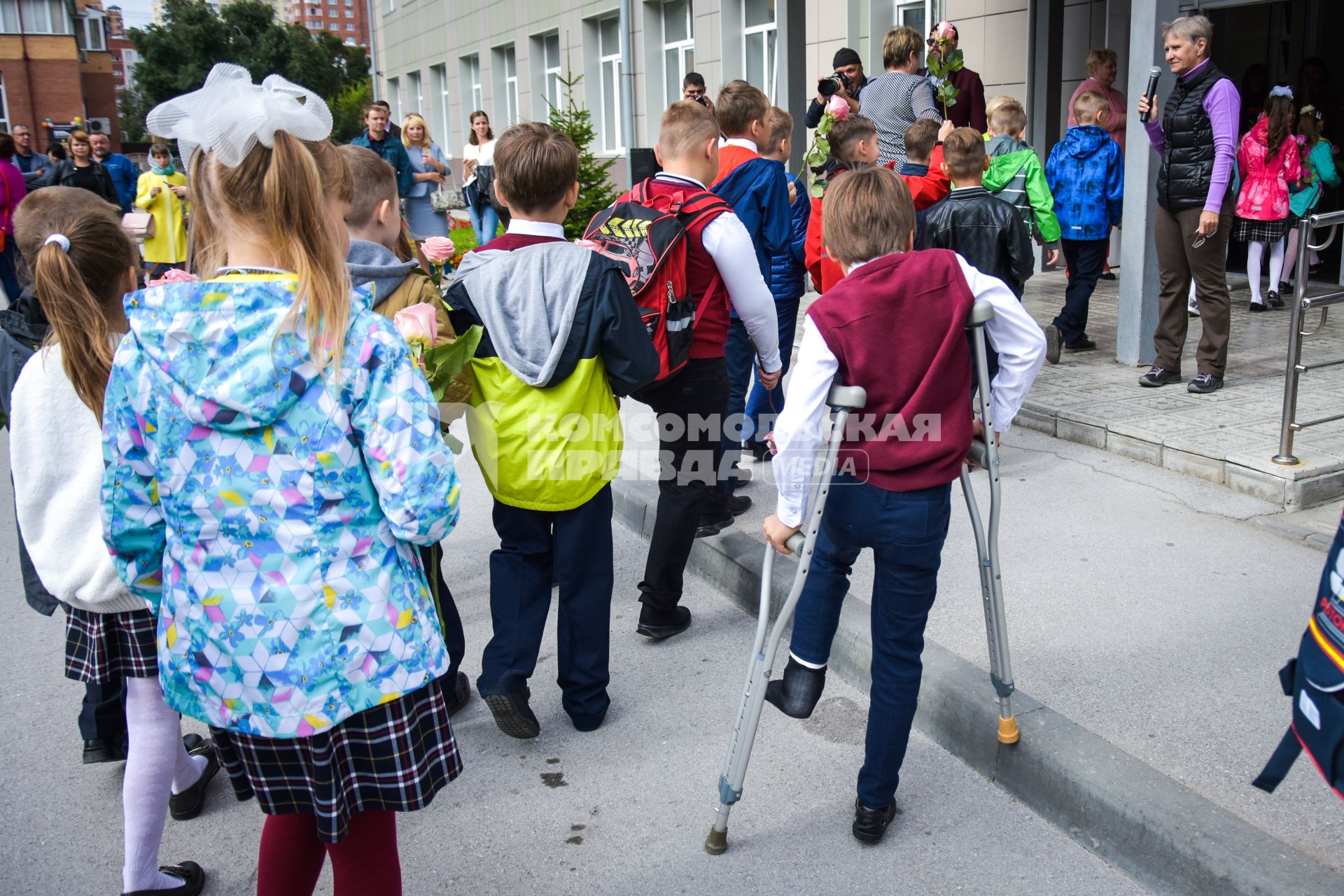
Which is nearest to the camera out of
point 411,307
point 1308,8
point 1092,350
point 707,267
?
point 411,307

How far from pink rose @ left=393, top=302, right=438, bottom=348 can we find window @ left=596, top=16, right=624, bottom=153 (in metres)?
18.7

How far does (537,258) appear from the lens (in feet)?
10.9

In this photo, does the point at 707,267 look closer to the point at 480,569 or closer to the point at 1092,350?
the point at 480,569

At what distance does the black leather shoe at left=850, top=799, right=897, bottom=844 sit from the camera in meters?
2.93

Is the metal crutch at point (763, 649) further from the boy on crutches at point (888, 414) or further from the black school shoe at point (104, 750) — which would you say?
the black school shoe at point (104, 750)

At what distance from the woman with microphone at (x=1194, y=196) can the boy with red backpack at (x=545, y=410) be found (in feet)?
13.9

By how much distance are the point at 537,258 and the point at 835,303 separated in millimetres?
1064


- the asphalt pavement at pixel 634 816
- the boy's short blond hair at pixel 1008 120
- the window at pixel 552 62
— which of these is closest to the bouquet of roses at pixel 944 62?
the boy's short blond hair at pixel 1008 120

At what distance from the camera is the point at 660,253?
3.79 metres

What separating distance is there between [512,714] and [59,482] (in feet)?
4.89

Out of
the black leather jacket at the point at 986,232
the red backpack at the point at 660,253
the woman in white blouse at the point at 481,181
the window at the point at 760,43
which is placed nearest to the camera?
the red backpack at the point at 660,253

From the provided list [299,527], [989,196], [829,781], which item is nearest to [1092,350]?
[989,196]

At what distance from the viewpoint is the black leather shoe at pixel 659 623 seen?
432cm

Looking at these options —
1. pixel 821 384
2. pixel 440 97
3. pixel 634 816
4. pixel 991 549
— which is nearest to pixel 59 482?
pixel 634 816
